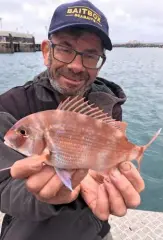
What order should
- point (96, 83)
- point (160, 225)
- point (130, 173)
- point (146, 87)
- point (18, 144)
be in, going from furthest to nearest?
point (146, 87) → point (160, 225) → point (96, 83) → point (130, 173) → point (18, 144)

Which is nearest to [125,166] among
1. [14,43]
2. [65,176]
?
[65,176]

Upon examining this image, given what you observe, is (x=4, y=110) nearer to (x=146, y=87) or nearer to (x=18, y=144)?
(x=18, y=144)

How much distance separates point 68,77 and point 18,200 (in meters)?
1.09

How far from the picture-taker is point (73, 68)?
2.51m

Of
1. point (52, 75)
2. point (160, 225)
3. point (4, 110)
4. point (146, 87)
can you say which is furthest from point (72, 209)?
point (146, 87)

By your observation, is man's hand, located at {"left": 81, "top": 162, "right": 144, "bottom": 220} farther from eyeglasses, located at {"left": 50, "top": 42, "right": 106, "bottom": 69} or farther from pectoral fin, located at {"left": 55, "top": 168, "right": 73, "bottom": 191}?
eyeglasses, located at {"left": 50, "top": 42, "right": 106, "bottom": 69}

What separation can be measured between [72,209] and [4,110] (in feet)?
3.20

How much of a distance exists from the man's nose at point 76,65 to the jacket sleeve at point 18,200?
832mm

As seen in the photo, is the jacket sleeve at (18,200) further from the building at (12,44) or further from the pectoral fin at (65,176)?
the building at (12,44)

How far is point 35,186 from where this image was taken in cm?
171

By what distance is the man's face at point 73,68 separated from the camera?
8.26 ft

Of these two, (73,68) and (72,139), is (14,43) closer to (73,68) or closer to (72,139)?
(73,68)

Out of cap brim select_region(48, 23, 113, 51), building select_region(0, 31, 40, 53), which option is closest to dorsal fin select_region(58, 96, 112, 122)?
cap brim select_region(48, 23, 113, 51)

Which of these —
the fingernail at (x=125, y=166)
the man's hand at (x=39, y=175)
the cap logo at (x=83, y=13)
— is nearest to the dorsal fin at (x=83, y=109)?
the fingernail at (x=125, y=166)
